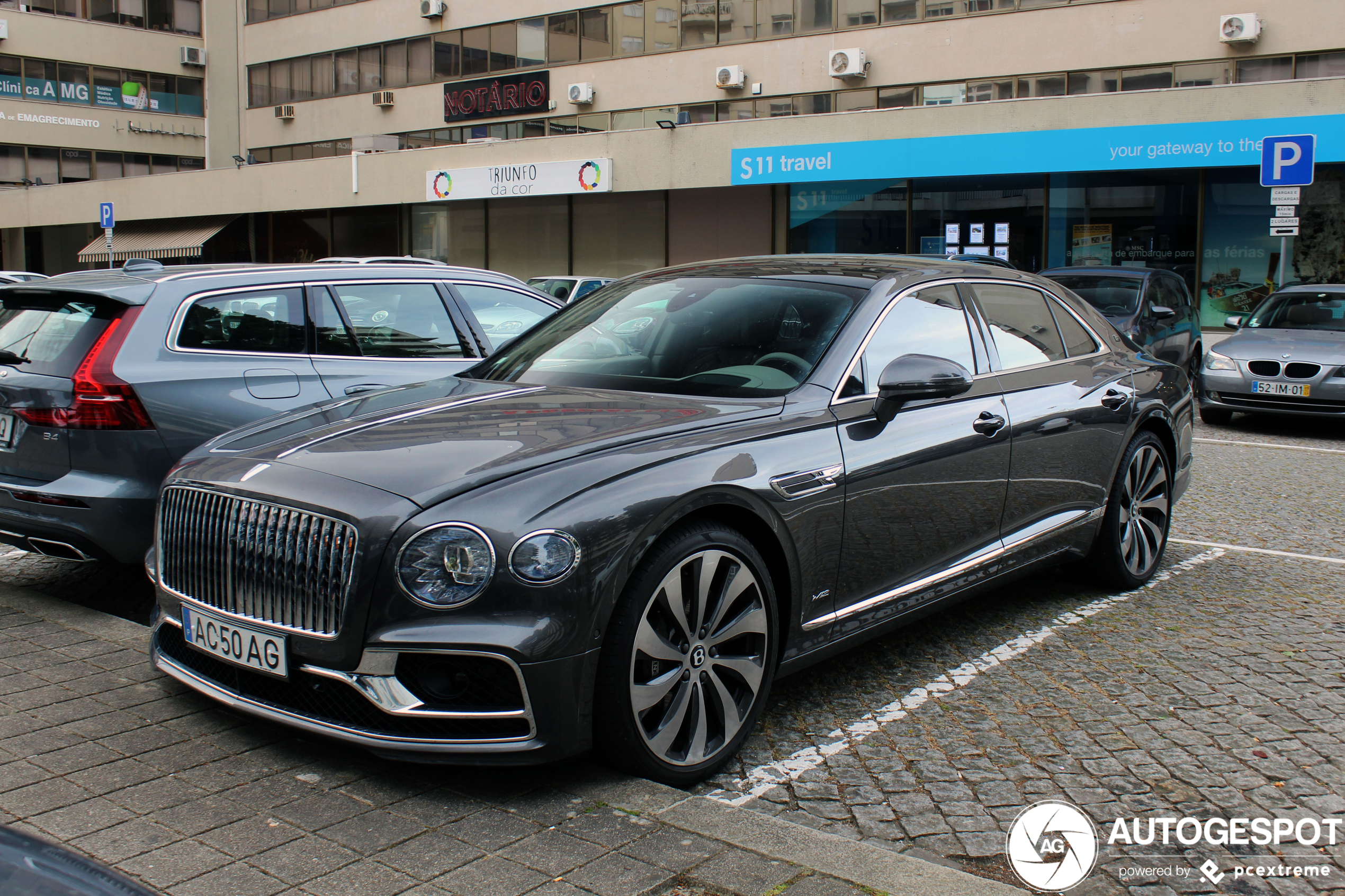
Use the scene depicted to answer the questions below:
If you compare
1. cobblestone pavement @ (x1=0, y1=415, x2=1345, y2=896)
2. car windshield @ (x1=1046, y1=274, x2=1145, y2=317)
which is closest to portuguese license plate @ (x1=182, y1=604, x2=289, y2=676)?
cobblestone pavement @ (x1=0, y1=415, x2=1345, y2=896)

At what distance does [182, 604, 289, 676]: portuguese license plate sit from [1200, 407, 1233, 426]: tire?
38.4 ft

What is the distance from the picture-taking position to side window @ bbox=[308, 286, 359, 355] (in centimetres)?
592

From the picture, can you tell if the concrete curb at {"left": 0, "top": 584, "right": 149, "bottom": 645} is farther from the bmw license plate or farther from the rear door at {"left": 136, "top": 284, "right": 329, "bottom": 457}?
the bmw license plate

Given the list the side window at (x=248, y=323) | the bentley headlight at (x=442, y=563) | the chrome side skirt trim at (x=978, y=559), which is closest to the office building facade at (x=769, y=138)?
the chrome side skirt trim at (x=978, y=559)

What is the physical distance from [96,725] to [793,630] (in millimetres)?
2212

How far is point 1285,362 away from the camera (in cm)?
1233

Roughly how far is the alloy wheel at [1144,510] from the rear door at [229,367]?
3884 mm

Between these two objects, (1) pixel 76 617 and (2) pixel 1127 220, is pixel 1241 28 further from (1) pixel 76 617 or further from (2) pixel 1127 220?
(1) pixel 76 617

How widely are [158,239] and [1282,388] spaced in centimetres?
3658

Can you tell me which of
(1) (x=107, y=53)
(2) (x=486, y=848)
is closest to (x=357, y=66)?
(1) (x=107, y=53)

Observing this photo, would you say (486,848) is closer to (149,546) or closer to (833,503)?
(833,503)

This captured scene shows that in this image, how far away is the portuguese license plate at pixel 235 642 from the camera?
11.0 feet

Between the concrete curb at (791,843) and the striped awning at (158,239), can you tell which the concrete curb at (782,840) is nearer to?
the concrete curb at (791,843)

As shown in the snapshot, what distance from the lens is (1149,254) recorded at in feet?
76.4
